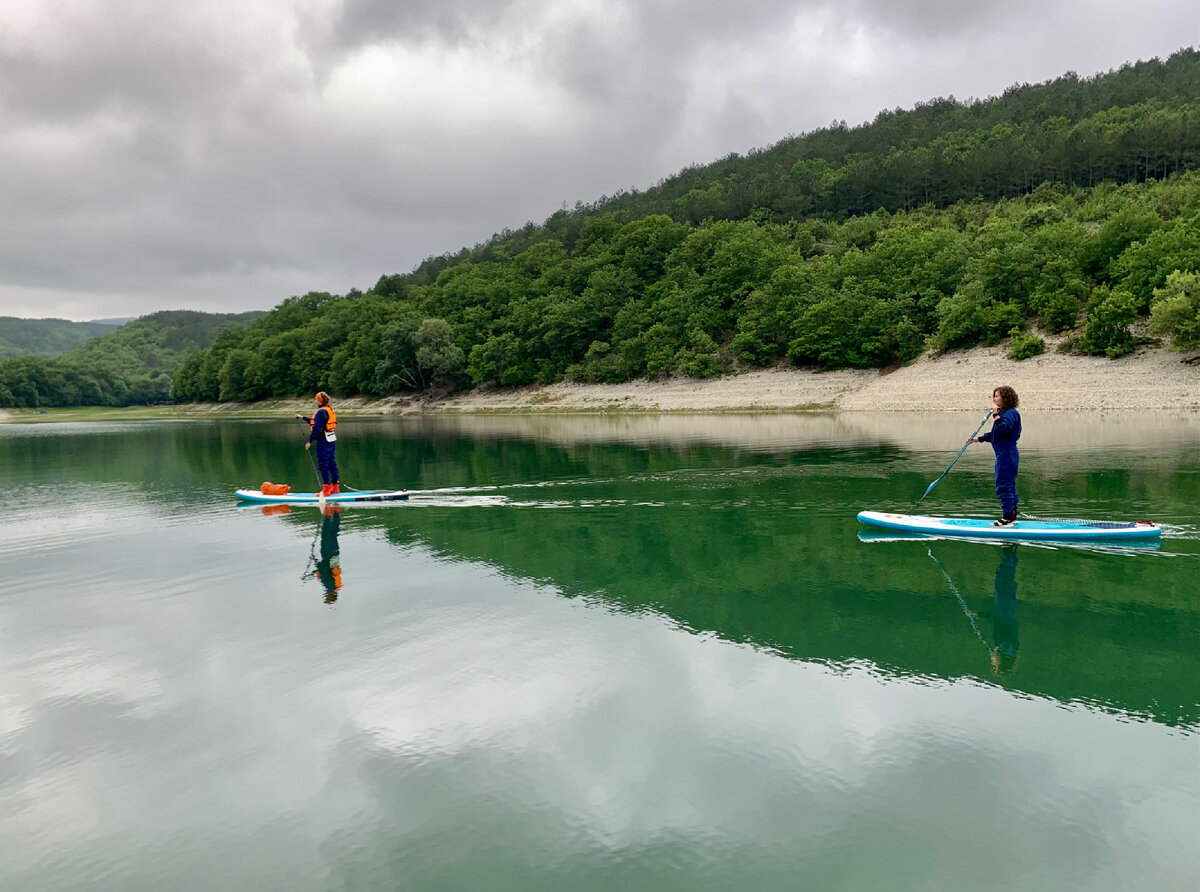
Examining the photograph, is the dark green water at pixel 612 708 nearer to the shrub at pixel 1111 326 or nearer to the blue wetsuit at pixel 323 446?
the blue wetsuit at pixel 323 446

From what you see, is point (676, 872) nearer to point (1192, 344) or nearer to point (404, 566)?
point (404, 566)

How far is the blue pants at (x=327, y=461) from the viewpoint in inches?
961

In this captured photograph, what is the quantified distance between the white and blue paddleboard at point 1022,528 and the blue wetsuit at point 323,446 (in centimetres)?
1607

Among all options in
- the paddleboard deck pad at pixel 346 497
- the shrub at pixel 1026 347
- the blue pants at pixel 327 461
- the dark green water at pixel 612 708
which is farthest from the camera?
the shrub at pixel 1026 347

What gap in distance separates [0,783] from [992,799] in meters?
9.66

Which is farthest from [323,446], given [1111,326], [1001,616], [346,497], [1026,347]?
[1111,326]

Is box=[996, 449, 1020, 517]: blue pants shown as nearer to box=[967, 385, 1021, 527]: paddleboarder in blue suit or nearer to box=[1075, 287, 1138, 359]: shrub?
box=[967, 385, 1021, 527]: paddleboarder in blue suit

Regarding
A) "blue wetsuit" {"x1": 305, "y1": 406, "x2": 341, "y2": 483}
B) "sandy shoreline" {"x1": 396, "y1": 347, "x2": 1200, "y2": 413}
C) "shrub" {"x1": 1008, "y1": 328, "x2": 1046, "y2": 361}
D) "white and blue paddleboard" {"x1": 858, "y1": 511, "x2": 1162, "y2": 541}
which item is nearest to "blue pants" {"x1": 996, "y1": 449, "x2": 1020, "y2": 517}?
"white and blue paddleboard" {"x1": 858, "y1": 511, "x2": 1162, "y2": 541}

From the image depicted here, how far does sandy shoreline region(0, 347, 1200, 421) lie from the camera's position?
51406mm

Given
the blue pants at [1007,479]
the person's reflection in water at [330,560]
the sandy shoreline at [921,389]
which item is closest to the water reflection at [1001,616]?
the blue pants at [1007,479]

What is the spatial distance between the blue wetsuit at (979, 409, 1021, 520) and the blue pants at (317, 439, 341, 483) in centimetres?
1836

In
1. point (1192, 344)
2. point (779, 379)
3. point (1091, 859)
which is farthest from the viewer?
point (779, 379)

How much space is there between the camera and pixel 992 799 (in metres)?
6.80

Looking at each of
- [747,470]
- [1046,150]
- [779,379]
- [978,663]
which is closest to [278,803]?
[978,663]
